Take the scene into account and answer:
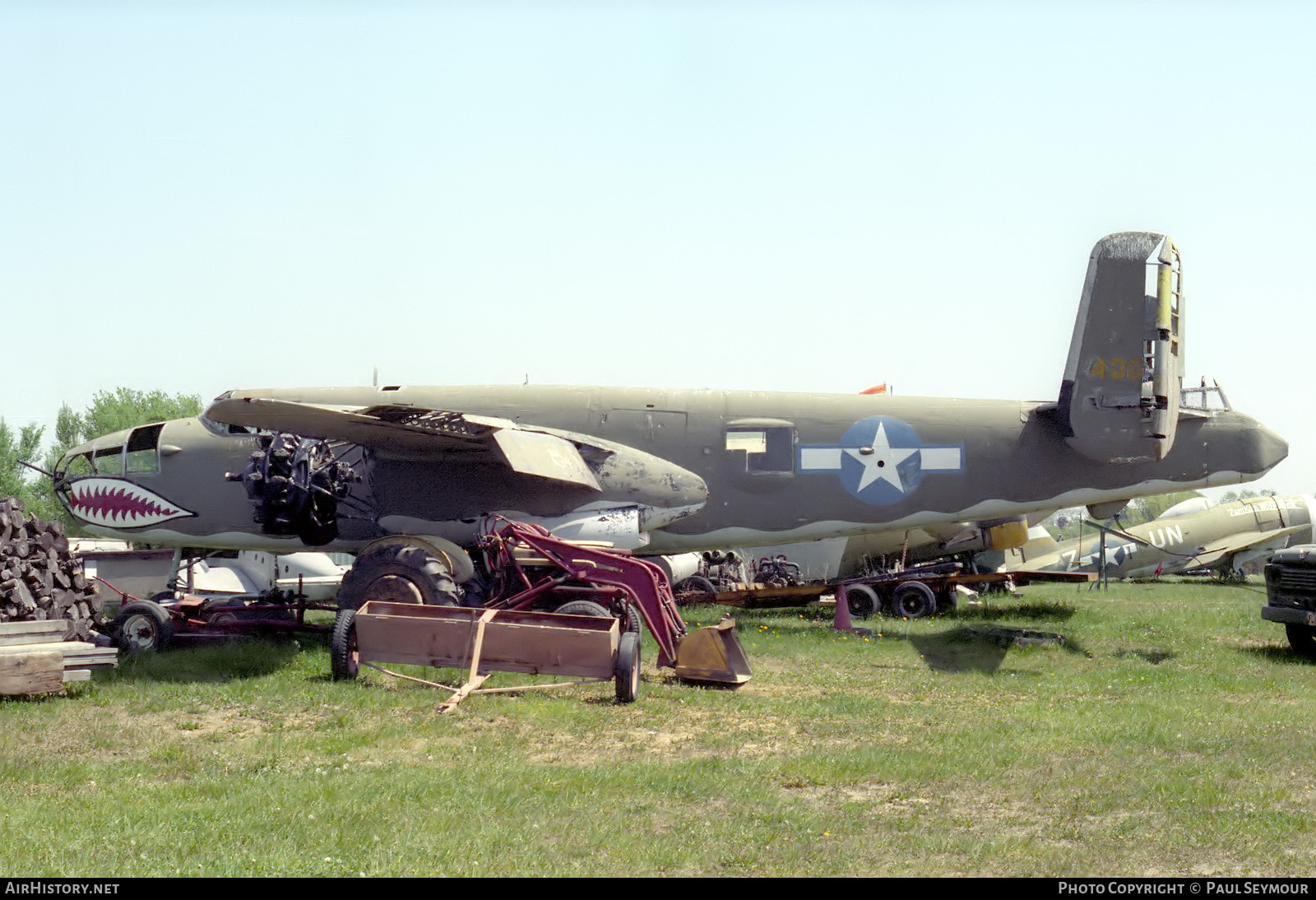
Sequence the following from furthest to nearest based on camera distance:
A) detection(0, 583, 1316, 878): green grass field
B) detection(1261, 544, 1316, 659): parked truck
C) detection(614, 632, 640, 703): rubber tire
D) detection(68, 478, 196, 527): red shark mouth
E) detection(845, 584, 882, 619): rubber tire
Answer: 1. detection(845, 584, 882, 619): rubber tire
2. detection(68, 478, 196, 527): red shark mouth
3. detection(1261, 544, 1316, 659): parked truck
4. detection(614, 632, 640, 703): rubber tire
5. detection(0, 583, 1316, 878): green grass field

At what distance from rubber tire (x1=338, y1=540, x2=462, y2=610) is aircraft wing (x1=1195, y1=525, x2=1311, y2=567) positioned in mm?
30347

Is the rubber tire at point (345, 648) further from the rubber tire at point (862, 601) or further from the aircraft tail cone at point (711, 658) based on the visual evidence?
the rubber tire at point (862, 601)

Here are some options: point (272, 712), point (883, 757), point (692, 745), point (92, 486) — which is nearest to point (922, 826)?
point (883, 757)

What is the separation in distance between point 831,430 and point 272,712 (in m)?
10.9

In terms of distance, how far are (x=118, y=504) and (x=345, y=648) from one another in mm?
7481

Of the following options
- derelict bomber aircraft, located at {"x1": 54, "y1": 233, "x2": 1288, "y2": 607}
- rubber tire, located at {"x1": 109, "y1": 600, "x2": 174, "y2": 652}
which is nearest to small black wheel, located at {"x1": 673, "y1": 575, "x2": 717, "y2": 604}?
derelict bomber aircraft, located at {"x1": 54, "y1": 233, "x2": 1288, "y2": 607}

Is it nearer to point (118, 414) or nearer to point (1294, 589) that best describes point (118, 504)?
point (1294, 589)

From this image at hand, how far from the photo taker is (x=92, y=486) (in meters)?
17.9

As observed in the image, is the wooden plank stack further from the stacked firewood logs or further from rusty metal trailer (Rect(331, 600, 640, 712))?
rusty metal trailer (Rect(331, 600, 640, 712))

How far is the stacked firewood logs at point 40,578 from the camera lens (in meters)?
12.6

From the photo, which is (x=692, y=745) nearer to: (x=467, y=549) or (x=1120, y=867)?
(x=1120, y=867)

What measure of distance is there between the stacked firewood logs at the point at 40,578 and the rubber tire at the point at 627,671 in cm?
629

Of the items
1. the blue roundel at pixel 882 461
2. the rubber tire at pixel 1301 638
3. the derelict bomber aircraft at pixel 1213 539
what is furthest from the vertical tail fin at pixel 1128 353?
the derelict bomber aircraft at pixel 1213 539

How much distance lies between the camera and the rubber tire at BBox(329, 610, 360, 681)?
41.1ft
